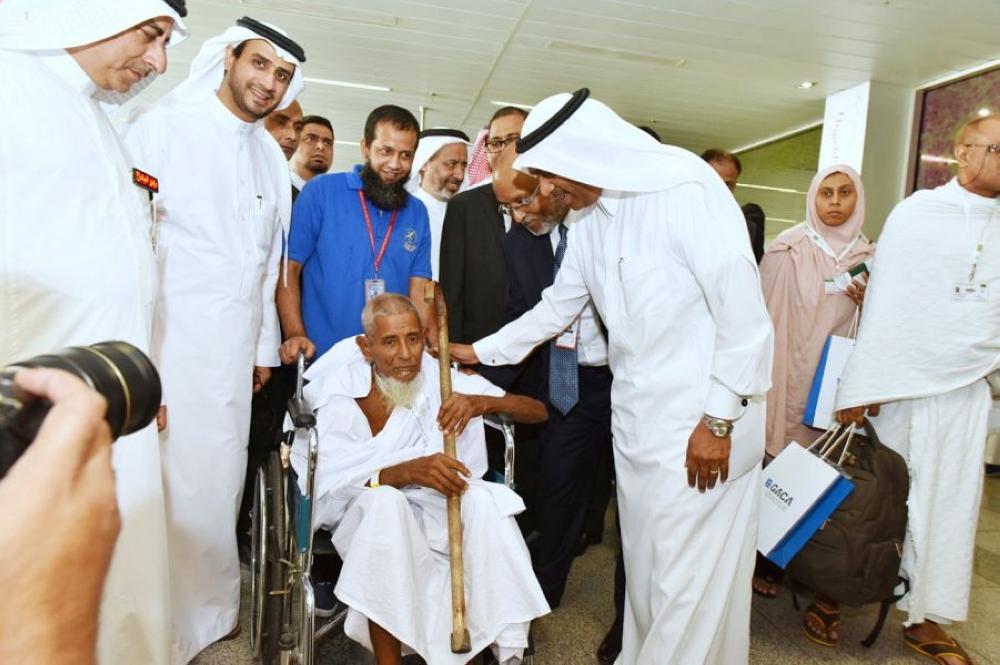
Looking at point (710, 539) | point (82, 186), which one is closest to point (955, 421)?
point (710, 539)

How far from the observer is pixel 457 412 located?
89.4 inches

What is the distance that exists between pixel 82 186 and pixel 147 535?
2.95 ft

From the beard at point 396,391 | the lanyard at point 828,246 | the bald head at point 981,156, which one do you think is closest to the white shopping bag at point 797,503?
the lanyard at point 828,246

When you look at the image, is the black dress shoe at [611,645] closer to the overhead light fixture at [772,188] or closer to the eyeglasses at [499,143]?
the eyeglasses at [499,143]

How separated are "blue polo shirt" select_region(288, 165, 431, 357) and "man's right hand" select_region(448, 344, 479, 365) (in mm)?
482

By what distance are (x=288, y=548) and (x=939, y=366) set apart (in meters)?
2.40

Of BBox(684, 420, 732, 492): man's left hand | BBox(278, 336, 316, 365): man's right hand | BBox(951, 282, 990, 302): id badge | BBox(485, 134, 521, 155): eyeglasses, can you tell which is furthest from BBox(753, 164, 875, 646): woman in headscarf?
BBox(278, 336, 316, 365): man's right hand

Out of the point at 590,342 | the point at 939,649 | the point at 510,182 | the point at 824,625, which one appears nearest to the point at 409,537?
the point at 590,342

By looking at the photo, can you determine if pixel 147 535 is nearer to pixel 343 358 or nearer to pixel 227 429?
pixel 227 429

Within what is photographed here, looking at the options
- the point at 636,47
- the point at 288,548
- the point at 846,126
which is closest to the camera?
the point at 288,548

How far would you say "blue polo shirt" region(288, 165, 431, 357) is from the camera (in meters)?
2.83

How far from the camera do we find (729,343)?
185 centimetres

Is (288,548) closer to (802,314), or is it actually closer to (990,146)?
(802,314)

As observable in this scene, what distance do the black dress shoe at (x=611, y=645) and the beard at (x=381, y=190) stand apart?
183cm
